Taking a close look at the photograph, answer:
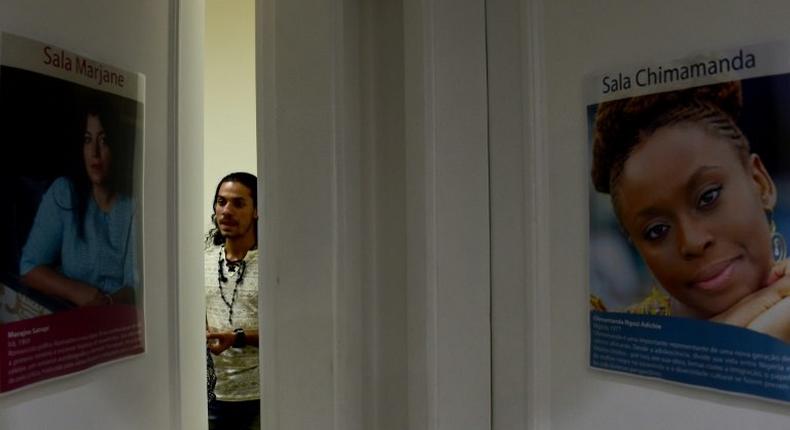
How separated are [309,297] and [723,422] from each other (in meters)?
0.65

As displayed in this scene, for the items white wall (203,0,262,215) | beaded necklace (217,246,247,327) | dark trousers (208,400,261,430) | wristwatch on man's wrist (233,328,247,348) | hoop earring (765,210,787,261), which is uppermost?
white wall (203,0,262,215)

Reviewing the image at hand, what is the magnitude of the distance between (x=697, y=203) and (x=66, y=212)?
867mm

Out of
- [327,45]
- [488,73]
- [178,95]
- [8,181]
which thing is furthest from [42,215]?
[488,73]

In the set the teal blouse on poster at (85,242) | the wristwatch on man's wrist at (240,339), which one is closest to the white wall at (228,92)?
the wristwatch on man's wrist at (240,339)

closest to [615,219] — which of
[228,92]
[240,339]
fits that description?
[240,339]

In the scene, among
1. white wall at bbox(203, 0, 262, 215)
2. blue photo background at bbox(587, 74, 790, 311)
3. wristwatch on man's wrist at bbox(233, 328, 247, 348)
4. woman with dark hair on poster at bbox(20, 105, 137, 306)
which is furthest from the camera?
white wall at bbox(203, 0, 262, 215)

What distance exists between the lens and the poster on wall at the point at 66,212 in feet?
2.61

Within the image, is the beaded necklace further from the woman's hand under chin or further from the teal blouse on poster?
→ the woman's hand under chin

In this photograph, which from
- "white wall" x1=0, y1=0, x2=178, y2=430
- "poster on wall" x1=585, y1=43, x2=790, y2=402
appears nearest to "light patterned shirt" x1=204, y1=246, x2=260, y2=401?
"white wall" x1=0, y1=0, x2=178, y2=430

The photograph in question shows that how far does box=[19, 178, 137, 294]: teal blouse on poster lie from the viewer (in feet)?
2.75

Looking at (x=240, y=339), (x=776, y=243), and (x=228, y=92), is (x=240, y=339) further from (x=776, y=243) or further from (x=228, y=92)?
(x=776, y=243)

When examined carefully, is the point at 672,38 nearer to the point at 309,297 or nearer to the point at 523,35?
the point at 523,35

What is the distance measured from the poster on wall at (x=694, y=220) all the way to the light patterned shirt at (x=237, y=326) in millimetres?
1584

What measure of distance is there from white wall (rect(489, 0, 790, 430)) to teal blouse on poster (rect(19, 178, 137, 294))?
608 millimetres
